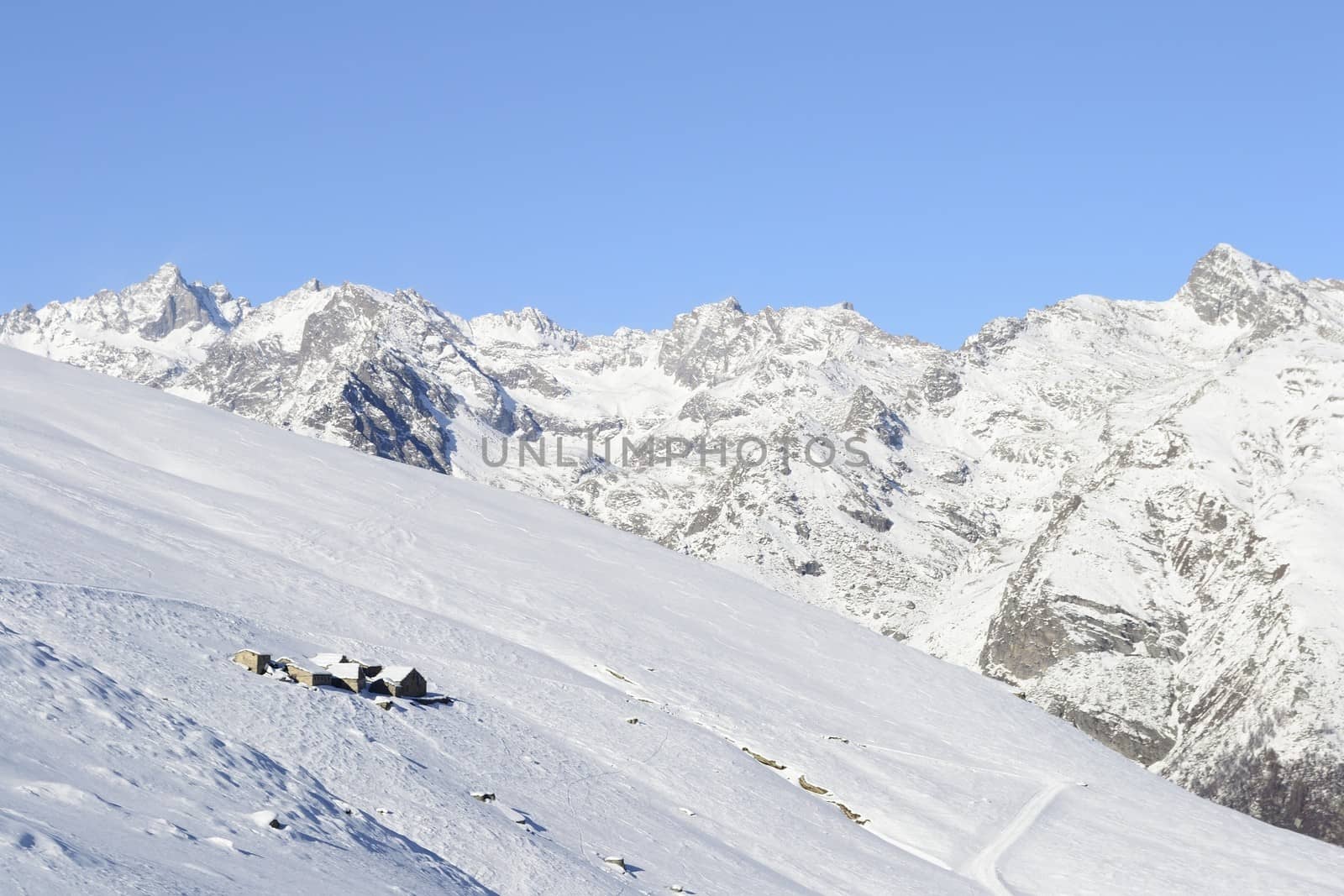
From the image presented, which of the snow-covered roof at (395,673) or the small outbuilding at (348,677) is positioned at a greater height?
A: the snow-covered roof at (395,673)

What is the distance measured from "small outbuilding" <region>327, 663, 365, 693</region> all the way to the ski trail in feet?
76.8

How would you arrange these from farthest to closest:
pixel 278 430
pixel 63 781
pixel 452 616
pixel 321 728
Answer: pixel 278 430 < pixel 452 616 < pixel 321 728 < pixel 63 781

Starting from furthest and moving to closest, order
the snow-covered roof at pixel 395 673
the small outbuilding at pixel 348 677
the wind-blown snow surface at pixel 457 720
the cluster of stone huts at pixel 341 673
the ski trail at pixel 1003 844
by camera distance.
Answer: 1. the ski trail at pixel 1003 844
2. the snow-covered roof at pixel 395 673
3. the small outbuilding at pixel 348 677
4. the cluster of stone huts at pixel 341 673
5. the wind-blown snow surface at pixel 457 720

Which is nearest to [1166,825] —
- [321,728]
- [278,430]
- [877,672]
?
[877,672]

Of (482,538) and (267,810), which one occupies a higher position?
(482,538)

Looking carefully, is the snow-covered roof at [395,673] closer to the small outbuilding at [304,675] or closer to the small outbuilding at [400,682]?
the small outbuilding at [400,682]

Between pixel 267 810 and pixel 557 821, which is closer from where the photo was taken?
pixel 267 810

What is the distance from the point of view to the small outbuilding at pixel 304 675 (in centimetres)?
3722

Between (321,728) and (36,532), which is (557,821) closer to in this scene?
(321,728)

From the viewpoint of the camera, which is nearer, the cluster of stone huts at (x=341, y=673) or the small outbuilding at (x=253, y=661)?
the small outbuilding at (x=253, y=661)

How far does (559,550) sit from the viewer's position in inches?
2827

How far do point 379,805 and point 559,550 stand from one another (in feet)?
137

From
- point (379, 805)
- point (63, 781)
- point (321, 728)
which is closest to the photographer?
point (63, 781)

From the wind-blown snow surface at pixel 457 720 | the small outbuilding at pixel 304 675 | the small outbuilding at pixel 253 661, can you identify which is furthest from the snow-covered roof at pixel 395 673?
the small outbuilding at pixel 253 661
